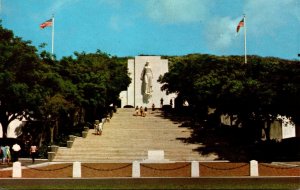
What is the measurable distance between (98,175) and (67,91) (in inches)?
814

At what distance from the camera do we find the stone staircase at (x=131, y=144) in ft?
129

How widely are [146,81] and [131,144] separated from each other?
108 feet

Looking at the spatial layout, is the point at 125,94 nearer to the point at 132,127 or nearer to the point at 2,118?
the point at 132,127

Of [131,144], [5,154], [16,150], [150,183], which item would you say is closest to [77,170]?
[150,183]

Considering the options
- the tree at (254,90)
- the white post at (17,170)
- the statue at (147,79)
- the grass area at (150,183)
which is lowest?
the grass area at (150,183)

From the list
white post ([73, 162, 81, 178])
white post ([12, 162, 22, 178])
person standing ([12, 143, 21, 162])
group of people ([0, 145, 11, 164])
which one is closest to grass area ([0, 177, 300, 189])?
white post ([73, 162, 81, 178])

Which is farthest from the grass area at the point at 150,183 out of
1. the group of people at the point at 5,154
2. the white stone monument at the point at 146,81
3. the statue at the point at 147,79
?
the white stone monument at the point at 146,81

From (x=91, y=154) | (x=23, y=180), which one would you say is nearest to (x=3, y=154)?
(x=91, y=154)

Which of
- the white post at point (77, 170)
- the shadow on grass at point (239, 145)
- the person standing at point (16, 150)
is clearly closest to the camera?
the white post at point (77, 170)

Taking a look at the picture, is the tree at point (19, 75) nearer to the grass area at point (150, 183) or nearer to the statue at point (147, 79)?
the grass area at point (150, 183)

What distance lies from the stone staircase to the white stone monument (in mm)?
22758

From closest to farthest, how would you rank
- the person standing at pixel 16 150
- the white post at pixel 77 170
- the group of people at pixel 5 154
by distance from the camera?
the white post at pixel 77 170, the person standing at pixel 16 150, the group of people at pixel 5 154

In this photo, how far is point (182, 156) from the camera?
39.3m

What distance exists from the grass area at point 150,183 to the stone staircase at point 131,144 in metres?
14.0
